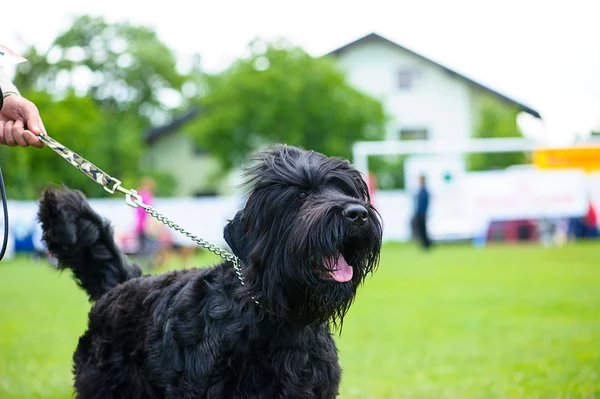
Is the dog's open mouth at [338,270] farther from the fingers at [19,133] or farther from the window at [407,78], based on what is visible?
the window at [407,78]

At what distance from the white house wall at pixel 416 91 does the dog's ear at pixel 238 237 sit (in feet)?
147

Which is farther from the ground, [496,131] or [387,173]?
[496,131]

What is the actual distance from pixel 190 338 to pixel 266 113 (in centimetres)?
3498

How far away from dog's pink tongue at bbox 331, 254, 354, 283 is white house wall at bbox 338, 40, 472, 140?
45.0 m

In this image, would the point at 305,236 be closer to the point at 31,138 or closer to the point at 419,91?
the point at 31,138

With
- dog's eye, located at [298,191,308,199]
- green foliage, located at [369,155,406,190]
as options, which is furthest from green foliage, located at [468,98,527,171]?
dog's eye, located at [298,191,308,199]

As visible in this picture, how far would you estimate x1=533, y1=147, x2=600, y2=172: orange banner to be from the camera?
103 feet

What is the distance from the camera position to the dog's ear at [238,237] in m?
3.94

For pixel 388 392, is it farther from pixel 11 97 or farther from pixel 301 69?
pixel 301 69

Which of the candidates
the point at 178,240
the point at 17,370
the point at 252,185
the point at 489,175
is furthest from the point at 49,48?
the point at 252,185

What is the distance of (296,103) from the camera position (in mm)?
38531

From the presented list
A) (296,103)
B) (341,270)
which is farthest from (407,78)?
(341,270)

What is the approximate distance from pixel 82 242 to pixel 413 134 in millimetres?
46620

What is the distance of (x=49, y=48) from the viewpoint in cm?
5847
